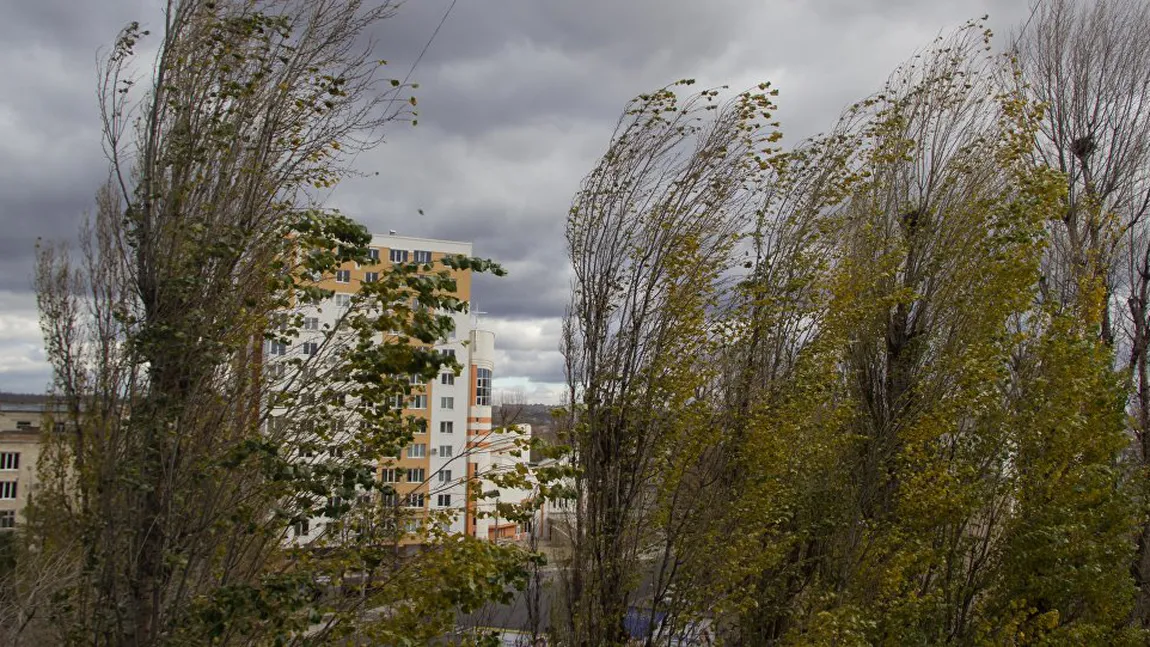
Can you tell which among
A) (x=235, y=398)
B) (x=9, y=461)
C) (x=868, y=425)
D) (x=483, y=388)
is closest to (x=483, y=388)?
(x=483, y=388)

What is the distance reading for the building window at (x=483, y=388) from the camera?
3938cm

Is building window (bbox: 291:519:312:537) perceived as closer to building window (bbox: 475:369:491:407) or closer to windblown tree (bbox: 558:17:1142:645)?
windblown tree (bbox: 558:17:1142:645)

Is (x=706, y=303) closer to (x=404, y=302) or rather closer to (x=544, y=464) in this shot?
(x=544, y=464)

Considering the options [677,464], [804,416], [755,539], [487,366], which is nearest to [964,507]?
[804,416]

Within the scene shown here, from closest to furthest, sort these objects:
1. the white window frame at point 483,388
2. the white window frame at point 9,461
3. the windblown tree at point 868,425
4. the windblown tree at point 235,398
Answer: the windblown tree at point 235,398, the windblown tree at point 868,425, the white window frame at point 9,461, the white window frame at point 483,388

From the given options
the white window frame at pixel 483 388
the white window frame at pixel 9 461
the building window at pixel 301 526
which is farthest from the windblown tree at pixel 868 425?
the white window frame at pixel 9 461

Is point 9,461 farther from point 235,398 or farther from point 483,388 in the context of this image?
point 235,398

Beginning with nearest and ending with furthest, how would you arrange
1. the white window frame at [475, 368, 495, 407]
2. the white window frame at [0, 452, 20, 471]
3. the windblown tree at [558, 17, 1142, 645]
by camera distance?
the windblown tree at [558, 17, 1142, 645]
the white window frame at [0, 452, 20, 471]
the white window frame at [475, 368, 495, 407]

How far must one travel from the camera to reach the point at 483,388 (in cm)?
3969

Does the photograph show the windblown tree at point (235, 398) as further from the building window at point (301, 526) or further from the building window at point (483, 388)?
the building window at point (483, 388)

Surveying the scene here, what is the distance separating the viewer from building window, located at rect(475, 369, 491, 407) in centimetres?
3938

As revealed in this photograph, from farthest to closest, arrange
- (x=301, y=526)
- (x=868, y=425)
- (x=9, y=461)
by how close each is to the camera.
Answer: (x=9, y=461) → (x=868, y=425) → (x=301, y=526)

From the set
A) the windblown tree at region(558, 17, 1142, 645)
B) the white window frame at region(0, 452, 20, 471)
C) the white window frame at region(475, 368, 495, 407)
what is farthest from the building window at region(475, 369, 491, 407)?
the windblown tree at region(558, 17, 1142, 645)

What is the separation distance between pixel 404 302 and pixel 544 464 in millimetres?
1194
